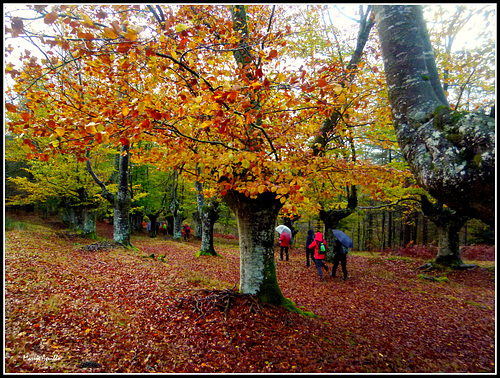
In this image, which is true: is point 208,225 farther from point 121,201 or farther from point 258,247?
point 258,247

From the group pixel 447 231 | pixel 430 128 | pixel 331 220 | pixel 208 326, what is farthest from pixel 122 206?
pixel 447 231

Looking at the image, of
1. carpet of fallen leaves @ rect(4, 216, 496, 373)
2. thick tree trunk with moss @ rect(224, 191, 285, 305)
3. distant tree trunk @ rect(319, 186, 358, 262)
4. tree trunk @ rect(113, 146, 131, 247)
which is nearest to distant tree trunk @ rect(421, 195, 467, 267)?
distant tree trunk @ rect(319, 186, 358, 262)

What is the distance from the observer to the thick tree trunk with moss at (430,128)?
74.9 inches

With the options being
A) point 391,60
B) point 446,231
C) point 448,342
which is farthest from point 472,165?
point 446,231

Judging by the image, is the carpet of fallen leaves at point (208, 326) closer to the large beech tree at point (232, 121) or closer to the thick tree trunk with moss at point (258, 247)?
the thick tree trunk with moss at point (258, 247)

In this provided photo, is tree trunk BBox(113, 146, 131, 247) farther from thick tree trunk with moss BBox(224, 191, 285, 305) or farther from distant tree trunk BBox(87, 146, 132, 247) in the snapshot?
thick tree trunk with moss BBox(224, 191, 285, 305)

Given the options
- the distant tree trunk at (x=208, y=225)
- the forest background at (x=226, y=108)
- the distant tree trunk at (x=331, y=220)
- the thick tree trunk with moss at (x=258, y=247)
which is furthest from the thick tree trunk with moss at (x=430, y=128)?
the distant tree trunk at (x=208, y=225)

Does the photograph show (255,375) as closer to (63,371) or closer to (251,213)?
(63,371)

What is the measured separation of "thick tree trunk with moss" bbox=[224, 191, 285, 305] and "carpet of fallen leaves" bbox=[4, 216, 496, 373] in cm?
34

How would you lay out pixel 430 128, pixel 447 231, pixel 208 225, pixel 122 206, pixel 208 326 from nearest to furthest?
pixel 430 128, pixel 208 326, pixel 447 231, pixel 122 206, pixel 208 225

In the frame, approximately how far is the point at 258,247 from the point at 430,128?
13.0 feet

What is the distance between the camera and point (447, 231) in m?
11.5

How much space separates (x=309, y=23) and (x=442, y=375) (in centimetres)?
1081

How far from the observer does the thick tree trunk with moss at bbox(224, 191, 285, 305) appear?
17.6ft
